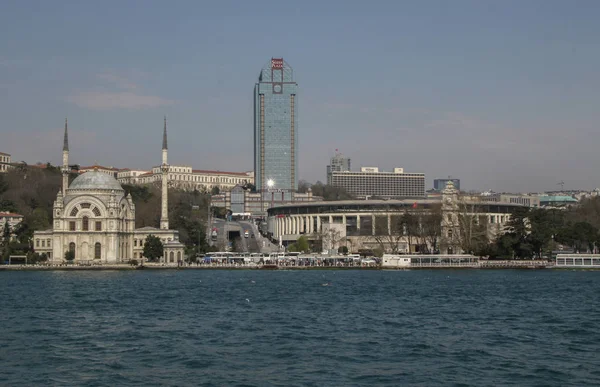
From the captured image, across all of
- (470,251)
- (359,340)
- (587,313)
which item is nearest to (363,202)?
(470,251)

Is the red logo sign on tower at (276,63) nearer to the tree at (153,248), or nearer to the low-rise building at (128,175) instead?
the low-rise building at (128,175)

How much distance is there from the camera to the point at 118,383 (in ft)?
78.3

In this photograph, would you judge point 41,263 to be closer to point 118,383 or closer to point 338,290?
point 338,290

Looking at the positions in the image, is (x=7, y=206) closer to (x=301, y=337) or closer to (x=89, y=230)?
(x=89, y=230)

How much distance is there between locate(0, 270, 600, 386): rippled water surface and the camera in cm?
2484

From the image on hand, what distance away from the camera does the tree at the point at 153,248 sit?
96.2 m

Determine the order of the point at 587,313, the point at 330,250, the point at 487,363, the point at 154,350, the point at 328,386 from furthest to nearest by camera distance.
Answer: the point at 330,250 → the point at 587,313 → the point at 154,350 → the point at 487,363 → the point at 328,386

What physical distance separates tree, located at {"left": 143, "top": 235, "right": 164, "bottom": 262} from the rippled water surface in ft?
133

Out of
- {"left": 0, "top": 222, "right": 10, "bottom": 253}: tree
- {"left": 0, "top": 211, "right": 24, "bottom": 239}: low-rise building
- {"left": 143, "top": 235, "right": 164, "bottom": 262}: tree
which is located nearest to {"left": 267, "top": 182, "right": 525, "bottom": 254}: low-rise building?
{"left": 143, "top": 235, "right": 164, "bottom": 262}: tree

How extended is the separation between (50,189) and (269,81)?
60.1m

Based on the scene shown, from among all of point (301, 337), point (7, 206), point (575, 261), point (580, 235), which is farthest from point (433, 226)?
point (301, 337)

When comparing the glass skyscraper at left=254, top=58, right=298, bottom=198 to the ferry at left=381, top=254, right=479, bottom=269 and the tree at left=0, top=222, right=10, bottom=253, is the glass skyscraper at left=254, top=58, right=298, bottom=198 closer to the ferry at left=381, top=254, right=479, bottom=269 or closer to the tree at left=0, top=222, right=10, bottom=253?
the tree at left=0, top=222, right=10, bottom=253

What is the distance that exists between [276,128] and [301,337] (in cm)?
13891

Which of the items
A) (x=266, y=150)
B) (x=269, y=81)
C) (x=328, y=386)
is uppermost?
(x=269, y=81)
